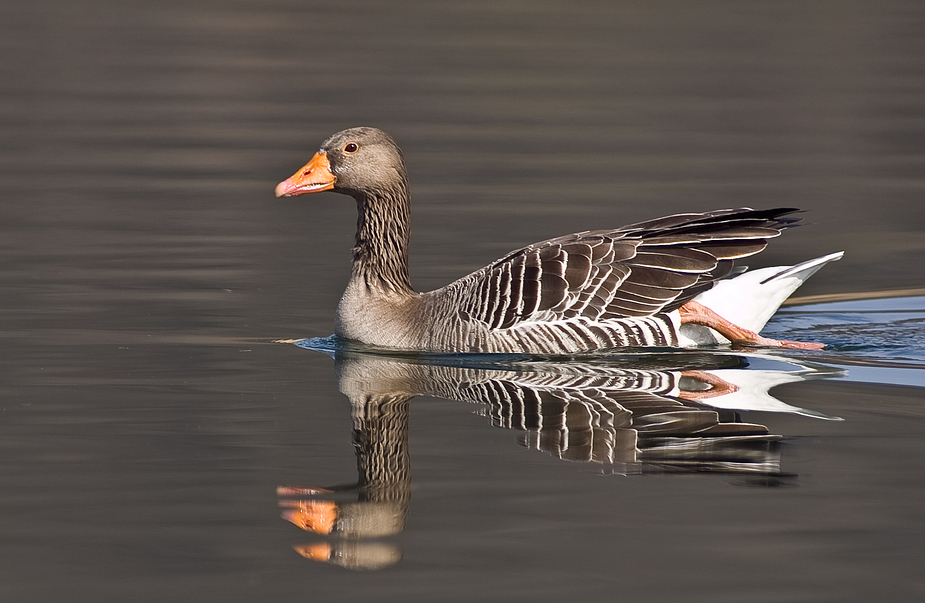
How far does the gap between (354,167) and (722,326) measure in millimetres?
3418

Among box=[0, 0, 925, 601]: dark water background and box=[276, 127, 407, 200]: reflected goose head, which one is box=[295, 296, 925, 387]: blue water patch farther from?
box=[276, 127, 407, 200]: reflected goose head

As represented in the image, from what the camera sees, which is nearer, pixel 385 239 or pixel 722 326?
pixel 722 326

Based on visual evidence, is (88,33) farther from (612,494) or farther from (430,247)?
(612,494)

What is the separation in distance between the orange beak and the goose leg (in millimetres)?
3205

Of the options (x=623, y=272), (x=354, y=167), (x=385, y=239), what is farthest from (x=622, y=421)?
(x=354, y=167)

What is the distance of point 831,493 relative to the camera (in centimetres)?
747

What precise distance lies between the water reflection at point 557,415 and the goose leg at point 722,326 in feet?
0.56

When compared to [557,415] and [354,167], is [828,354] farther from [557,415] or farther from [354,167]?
[354,167]

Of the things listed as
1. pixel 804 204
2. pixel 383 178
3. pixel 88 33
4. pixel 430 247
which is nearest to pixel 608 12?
pixel 88 33

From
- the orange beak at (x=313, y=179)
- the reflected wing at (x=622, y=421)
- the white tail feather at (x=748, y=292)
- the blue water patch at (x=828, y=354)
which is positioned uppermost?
the orange beak at (x=313, y=179)

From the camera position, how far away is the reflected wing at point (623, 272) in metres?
11.0

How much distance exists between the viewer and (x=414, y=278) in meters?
14.2

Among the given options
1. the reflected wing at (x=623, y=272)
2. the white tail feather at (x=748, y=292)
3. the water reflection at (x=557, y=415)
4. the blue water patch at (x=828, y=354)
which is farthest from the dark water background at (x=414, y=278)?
the reflected wing at (x=623, y=272)

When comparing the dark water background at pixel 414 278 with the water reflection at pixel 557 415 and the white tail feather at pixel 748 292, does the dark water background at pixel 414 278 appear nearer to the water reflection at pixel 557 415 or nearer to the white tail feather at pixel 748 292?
the water reflection at pixel 557 415
